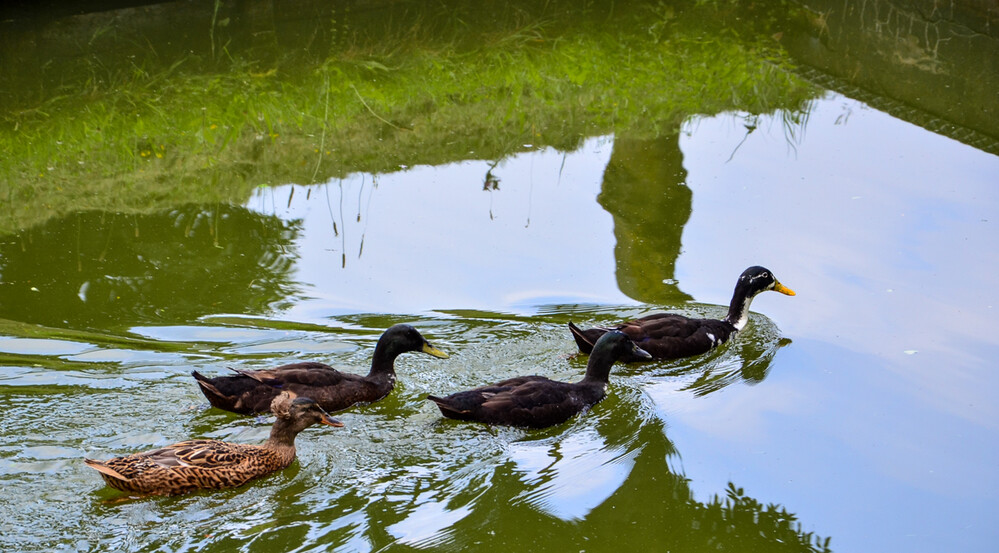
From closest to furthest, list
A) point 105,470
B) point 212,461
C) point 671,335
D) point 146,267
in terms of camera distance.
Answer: point 105,470
point 212,461
point 671,335
point 146,267

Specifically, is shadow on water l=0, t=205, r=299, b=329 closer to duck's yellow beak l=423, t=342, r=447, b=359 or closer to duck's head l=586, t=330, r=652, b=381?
duck's yellow beak l=423, t=342, r=447, b=359

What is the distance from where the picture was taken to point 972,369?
25.7 feet

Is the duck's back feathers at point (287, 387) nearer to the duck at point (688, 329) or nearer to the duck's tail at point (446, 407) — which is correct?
the duck's tail at point (446, 407)

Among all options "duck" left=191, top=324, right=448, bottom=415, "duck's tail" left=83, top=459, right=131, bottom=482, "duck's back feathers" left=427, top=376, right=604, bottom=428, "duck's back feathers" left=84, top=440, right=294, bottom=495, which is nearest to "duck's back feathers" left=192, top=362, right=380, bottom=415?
"duck" left=191, top=324, right=448, bottom=415

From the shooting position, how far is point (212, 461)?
6094 mm

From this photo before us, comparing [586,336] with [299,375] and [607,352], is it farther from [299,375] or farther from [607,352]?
[299,375]

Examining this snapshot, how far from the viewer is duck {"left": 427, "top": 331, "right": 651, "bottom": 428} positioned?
688 centimetres

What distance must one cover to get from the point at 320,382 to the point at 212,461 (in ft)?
3.74

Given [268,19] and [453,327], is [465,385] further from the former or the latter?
[268,19]

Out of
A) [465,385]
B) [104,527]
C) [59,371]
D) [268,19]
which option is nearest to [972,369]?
[465,385]

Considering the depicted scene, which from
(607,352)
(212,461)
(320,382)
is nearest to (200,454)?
(212,461)

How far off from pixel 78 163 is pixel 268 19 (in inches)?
200

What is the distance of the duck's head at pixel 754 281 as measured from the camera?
8492 millimetres

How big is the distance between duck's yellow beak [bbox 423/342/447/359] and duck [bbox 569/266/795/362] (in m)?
0.99
